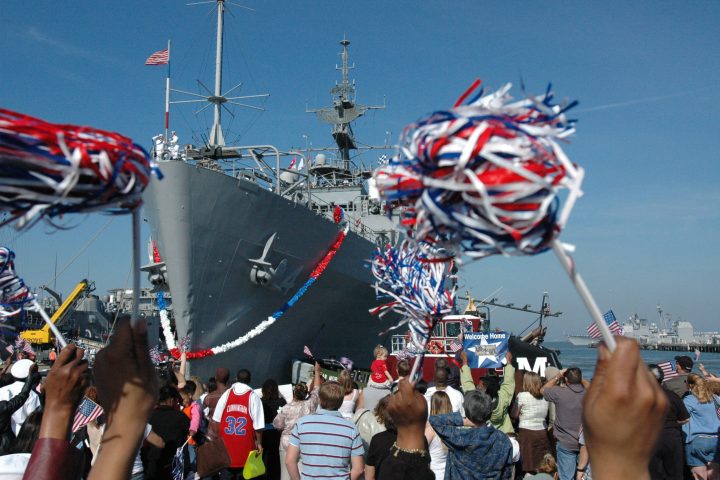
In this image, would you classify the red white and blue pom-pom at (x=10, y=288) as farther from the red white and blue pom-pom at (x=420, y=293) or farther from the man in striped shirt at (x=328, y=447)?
the red white and blue pom-pom at (x=420, y=293)

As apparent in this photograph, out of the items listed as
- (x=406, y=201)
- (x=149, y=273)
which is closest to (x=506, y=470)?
(x=406, y=201)

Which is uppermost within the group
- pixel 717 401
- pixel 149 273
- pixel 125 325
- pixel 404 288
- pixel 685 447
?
pixel 149 273

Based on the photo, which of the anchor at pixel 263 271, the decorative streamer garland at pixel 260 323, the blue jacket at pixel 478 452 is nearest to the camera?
the blue jacket at pixel 478 452

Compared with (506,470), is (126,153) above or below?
above

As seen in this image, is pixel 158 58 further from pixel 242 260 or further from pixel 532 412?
pixel 532 412

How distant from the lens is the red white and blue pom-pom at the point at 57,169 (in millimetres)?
1742

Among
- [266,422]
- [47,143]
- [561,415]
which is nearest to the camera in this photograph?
[47,143]

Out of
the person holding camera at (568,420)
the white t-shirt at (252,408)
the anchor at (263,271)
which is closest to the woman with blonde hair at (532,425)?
the person holding camera at (568,420)

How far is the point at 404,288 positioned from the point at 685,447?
4.17 metres

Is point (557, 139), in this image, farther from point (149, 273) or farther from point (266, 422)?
point (149, 273)

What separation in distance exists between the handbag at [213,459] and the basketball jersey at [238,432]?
0.05 m

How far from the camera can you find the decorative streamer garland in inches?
589

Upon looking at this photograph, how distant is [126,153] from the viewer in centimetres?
187

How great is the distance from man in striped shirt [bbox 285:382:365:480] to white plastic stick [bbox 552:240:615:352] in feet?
10.6
